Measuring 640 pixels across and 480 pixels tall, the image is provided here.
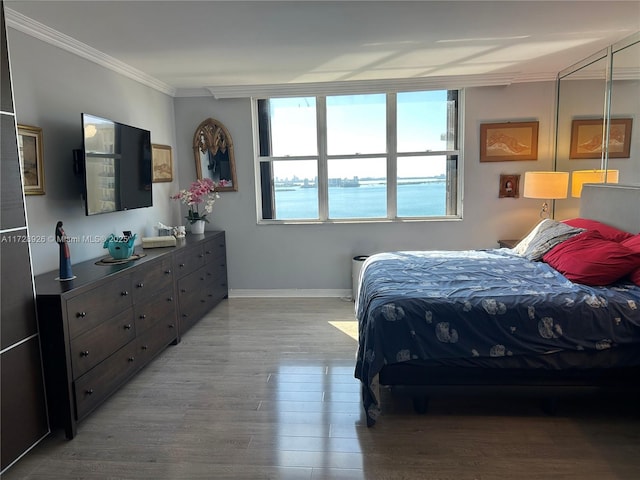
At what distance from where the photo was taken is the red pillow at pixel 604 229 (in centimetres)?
308

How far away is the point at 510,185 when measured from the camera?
4820mm

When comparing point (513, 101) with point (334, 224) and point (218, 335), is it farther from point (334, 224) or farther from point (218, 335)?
point (218, 335)

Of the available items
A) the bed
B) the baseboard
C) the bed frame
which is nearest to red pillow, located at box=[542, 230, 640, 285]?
the bed

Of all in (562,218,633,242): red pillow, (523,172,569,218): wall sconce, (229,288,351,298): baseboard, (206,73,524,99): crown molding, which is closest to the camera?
(562,218,633,242): red pillow

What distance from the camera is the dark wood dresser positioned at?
2.31 meters

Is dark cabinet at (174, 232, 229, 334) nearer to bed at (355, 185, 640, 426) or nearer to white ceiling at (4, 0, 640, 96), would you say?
white ceiling at (4, 0, 640, 96)

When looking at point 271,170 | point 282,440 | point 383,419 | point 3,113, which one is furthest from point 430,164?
point 3,113

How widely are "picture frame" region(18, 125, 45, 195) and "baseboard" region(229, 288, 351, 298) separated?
2684 millimetres

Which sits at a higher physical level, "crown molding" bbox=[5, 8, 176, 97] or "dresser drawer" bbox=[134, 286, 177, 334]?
"crown molding" bbox=[5, 8, 176, 97]

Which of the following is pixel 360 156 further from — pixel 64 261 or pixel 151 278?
pixel 64 261

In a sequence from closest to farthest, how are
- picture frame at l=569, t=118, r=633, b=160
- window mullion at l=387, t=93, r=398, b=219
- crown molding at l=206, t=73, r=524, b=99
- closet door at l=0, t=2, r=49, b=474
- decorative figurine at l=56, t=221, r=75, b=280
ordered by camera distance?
1. closet door at l=0, t=2, r=49, b=474
2. decorative figurine at l=56, t=221, r=75, b=280
3. picture frame at l=569, t=118, r=633, b=160
4. crown molding at l=206, t=73, r=524, b=99
5. window mullion at l=387, t=93, r=398, b=219

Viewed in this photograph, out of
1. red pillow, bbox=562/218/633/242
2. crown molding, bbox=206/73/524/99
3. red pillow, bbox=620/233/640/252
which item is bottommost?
red pillow, bbox=620/233/640/252

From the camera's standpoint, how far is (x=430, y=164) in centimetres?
502

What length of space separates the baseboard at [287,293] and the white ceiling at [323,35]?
2388mm
